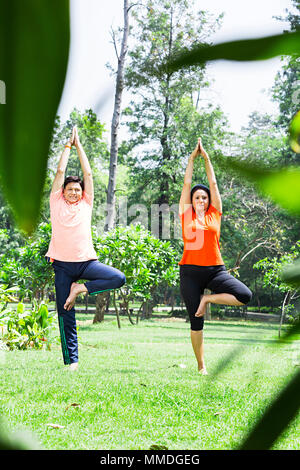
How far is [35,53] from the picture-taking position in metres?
0.08

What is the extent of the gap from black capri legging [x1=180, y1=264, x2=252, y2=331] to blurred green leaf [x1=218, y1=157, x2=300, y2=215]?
6.84ft

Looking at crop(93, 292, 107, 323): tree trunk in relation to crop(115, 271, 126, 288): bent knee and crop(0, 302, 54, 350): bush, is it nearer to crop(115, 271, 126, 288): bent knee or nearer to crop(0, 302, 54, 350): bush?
crop(0, 302, 54, 350): bush

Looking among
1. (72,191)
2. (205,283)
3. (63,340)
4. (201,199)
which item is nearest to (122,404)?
(205,283)

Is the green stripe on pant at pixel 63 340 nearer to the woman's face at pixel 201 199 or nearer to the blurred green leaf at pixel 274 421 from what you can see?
the woman's face at pixel 201 199

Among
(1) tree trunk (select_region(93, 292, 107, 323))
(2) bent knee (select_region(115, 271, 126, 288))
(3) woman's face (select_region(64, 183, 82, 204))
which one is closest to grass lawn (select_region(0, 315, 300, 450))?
(2) bent knee (select_region(115, 271, 126, 288))

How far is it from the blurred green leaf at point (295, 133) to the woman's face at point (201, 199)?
2245 millimetres

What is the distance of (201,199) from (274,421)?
7.86 feet

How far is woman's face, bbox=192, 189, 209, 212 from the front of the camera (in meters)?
2.45

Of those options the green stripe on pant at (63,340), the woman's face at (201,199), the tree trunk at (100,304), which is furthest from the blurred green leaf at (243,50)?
the tree trunk at (100,304)

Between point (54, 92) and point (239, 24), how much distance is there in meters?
0.08

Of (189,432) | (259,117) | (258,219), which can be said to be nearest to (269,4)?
(259,117)

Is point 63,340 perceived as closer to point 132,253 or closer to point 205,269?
point 205,269

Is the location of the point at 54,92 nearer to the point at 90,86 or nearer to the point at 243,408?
the point at 90,86

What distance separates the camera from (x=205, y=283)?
2373mm
